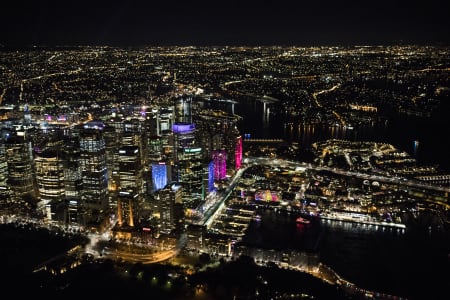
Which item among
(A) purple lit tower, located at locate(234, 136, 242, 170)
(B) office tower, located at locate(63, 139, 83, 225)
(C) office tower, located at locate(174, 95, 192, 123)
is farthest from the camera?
(C) office tower, located at locate(174, 95, 192, 123)

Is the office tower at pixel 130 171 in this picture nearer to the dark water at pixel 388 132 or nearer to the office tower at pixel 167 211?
the office tower at pixel 167 211

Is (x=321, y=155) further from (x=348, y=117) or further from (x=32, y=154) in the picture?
(x=32, y=154)

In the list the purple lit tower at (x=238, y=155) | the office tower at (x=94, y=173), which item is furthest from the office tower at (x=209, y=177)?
the office tower at (x=94, y=173)

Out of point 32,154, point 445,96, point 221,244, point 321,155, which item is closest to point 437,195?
point 321,155

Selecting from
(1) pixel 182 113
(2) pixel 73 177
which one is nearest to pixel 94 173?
(2) pixel 73 177

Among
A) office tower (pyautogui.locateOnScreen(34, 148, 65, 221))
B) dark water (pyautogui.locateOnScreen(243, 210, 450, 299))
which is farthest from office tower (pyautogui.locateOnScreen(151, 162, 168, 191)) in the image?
dark water (pyautogui.locateOnScreen(243, 210, 450, 299))

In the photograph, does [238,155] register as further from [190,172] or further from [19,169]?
[19,169]

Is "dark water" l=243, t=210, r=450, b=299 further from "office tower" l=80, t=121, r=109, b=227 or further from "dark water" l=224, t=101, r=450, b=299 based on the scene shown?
"office tower" l=80, t=121, r=109, b=227
